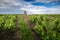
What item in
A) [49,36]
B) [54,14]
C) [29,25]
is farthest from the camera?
[54,14]

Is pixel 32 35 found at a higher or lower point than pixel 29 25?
lower

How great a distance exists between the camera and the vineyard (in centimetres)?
291

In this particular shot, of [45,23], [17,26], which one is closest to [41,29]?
[45,23]

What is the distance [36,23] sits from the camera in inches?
120

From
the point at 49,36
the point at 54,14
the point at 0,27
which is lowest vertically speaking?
the point at 49,36

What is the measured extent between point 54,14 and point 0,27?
1472mm

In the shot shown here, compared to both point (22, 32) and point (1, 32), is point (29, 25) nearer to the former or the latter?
point (22, 32)

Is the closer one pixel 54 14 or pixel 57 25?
pixel 57 25

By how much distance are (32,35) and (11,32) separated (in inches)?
Result: 20.0

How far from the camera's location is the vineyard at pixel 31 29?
291cm

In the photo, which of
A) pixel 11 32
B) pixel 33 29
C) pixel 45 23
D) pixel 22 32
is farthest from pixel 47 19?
pixel 11 32

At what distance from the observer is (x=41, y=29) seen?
2.93 meters

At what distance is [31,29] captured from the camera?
3.04 meters

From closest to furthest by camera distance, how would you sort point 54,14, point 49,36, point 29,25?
point 49,36
point 29,25
point 54,14
